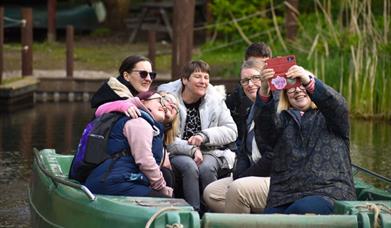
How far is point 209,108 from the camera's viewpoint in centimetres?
896

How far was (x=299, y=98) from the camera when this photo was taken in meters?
7.40

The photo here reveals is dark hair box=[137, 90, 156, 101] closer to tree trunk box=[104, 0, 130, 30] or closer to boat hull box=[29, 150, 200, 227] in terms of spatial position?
boat hull box=[29, 150, 200, 227]

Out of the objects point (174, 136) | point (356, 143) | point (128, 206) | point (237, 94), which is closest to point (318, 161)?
point (128, 206)

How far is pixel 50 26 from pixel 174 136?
792 inches

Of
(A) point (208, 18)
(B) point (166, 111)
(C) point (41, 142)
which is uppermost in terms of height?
(A) point (208, 18)

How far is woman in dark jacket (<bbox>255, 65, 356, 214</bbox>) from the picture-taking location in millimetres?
7207

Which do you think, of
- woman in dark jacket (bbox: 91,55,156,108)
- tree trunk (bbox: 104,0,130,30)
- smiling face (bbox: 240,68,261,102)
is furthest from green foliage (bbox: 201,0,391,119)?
woman in dark jacket (bbox: 91,55,156,108)

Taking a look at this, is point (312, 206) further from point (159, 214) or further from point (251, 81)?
point (251, 81)

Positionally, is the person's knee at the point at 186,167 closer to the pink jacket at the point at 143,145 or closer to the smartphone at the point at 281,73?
the pink jacket at the point at 143,145

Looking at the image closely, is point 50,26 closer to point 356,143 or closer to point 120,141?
point 356,143

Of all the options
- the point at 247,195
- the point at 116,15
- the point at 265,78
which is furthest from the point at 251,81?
the point at 116,15

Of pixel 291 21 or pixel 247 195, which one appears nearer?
pixel 247 195

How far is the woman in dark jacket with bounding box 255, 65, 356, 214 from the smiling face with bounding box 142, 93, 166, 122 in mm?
814

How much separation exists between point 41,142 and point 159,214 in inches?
372
